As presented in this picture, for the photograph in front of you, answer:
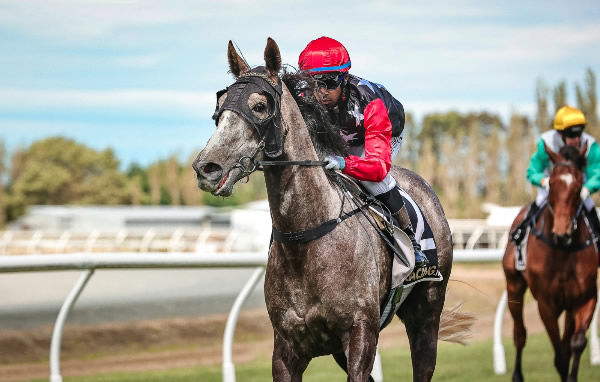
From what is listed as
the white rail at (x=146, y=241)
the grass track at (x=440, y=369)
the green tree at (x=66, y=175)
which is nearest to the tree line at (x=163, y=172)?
the green tree at (x=66, y=175)

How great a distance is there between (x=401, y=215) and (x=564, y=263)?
282 cm

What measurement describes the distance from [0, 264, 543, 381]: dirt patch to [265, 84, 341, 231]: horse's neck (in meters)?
1.37

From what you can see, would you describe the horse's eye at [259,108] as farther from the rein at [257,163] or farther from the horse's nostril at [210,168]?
the horse's nostril at [210,168]

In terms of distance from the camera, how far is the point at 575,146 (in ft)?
21.6

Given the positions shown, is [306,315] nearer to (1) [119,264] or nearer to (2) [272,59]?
(2) [272,59]

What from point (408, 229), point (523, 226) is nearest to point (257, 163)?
point (408, 229)

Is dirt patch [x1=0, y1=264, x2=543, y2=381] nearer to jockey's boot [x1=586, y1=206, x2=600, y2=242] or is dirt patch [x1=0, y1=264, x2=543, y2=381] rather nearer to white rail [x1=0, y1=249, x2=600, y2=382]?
white rail [x1=0, y1=249, x2=600, y2=382]

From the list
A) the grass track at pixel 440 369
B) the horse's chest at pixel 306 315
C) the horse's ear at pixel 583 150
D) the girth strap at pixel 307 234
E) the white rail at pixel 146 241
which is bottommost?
the white rail at pixel 146 241

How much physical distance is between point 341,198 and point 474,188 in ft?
212

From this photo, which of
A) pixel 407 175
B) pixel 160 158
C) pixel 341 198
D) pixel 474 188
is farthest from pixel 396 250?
pixel 160 158

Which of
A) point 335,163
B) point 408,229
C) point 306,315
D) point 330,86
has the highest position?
point 330,86

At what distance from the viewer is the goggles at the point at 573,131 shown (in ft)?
21.6

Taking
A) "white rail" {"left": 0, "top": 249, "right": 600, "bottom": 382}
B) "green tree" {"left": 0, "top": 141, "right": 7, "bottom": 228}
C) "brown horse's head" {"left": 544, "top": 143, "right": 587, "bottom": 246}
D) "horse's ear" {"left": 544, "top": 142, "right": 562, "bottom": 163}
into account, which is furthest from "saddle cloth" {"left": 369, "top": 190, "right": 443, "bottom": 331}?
"green tree" {"left": 0, "top": 141, "right": 7, "bottom": 228}

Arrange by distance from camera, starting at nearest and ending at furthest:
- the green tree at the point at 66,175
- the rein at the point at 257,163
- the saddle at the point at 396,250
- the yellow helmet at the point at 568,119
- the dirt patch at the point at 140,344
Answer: the rein at the point at 257,163
the saddle at the point at 396,250
the dirt patch at the point at 140,344
the yellow helmet at the point at 568,119
the green tree at the point at 66,175
